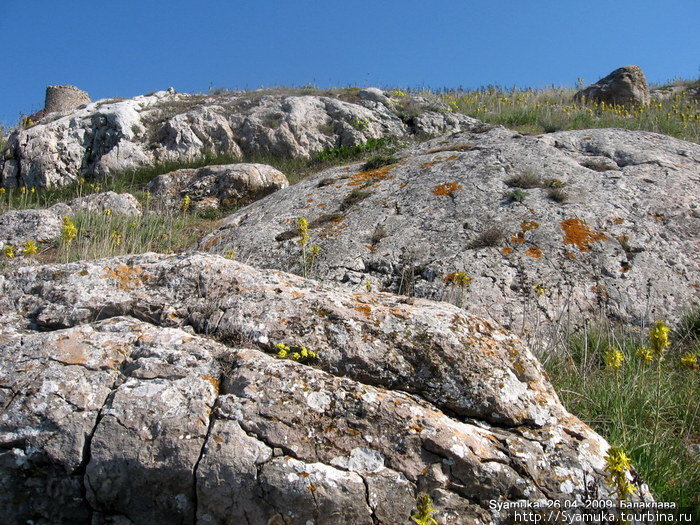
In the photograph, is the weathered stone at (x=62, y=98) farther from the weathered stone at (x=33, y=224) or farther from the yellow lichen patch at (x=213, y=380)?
the yellow lichen patch at (x=213, y=380)

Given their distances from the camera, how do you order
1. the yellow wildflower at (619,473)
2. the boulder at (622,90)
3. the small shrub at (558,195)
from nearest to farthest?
the yellow wildflower at (619,473) < the small shrub at (558,195) < the boulder at (622,90)

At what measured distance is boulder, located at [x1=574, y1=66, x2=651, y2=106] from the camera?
16.1m

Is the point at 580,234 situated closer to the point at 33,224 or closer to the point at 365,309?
the point at 365,309

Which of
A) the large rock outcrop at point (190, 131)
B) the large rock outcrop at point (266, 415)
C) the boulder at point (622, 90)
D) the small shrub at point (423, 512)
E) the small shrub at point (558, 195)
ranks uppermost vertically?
the boulder at point (622, 90)

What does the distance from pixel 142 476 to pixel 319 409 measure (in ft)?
2.14

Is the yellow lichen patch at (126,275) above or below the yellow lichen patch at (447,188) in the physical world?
below

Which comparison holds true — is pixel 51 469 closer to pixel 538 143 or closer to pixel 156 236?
pixel 156 236

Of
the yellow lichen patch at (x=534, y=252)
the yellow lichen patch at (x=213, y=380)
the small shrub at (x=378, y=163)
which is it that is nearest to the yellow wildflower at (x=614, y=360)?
the yellow lichen patch at (x=534, y=252)

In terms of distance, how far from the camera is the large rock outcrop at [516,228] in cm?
478

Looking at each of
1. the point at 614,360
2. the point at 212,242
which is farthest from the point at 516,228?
the point at 212,242

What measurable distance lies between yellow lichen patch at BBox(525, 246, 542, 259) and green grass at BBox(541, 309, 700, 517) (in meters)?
1.23

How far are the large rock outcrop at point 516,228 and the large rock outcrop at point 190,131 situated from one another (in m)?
4.61

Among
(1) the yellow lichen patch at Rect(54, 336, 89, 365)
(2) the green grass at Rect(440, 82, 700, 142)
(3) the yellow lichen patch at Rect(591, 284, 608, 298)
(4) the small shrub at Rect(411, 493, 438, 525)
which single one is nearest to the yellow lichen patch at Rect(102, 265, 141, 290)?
(1) the yellow lichen patch at Rect(54, 336, 89, 365)

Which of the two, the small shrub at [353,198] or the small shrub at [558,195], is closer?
the small shrub at [558,195]
